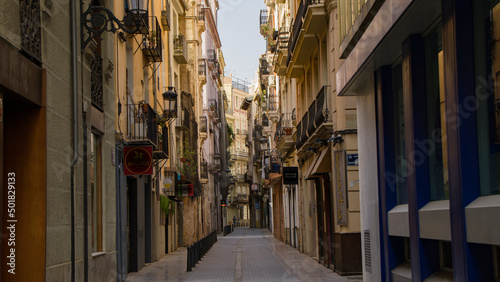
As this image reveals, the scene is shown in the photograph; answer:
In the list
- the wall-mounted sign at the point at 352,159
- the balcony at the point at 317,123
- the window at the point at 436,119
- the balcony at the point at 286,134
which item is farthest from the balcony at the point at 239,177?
the window at the point at 436,119

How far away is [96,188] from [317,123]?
30.9 feet

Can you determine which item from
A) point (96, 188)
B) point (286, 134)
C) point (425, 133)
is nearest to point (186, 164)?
point (286, 134)

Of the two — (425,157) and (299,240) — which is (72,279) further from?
(299,240)

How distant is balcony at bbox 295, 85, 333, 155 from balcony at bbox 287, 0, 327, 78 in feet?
6.36

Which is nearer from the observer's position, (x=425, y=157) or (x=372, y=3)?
(x=425, y=157)

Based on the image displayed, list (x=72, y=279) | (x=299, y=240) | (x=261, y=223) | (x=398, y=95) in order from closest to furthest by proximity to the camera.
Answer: (x=72, y=279) → (x=398, y=95) → (x=299, y=240) → (x=261, y=223)

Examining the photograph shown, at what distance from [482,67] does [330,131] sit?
1180 centimetres

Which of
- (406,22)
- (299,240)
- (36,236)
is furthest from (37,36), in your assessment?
(299,240)

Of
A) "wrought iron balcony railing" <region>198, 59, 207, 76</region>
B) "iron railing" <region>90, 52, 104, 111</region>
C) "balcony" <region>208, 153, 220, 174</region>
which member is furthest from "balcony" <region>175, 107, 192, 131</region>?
"balcony" <region>208, 153, 220, 174</region>

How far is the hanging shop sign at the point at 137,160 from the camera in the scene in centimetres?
1792

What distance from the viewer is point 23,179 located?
28.5 feet

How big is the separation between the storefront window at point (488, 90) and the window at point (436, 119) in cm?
126

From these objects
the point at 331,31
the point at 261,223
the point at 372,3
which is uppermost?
the point at 331,31

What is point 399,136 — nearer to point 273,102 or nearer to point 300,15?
point 300,15
